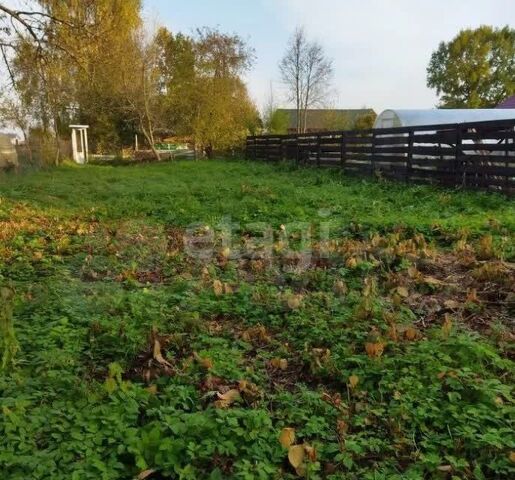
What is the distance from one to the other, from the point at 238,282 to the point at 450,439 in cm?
240

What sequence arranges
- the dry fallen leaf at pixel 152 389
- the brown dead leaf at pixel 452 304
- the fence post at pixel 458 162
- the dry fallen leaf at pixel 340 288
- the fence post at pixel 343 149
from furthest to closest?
the fence post at pixel 343 149
the fence post at pixel 458 162
the dry fallen leaf at pixel 340 288
the brown dead leaf at pixel 452 304
the dry fallen leaf at pixel 152 389

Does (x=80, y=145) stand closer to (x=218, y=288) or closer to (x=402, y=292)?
(x=218, y=288)

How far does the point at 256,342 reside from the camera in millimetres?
3080

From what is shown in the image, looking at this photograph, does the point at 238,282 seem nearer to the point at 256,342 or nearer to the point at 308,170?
the point at 256,342

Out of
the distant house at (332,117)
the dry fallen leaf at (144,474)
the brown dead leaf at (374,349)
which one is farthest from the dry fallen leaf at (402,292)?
the distant house at (332,117)

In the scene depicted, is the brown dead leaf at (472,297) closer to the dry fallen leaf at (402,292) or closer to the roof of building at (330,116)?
the dry fallen leaf at (402,292)

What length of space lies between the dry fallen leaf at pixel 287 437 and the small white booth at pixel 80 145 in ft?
82.8

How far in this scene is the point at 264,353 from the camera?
9.50ft

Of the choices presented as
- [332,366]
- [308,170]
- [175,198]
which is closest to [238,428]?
[332,366]

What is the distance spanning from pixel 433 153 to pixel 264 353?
7630 millimetres

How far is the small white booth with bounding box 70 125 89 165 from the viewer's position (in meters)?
25.3

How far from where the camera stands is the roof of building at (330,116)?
109ft

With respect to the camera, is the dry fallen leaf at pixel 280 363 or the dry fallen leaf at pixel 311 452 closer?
the dry fallen leaf at pixel 311 452

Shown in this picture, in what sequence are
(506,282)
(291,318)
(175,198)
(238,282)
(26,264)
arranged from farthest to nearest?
1. (175,198)
2. (26,264)
3. (238,282)
4. (506,282)
5. (291,318)
